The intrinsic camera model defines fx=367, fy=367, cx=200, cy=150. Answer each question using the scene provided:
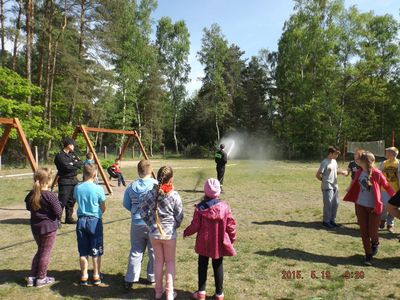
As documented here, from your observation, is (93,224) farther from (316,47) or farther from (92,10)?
(316,47)

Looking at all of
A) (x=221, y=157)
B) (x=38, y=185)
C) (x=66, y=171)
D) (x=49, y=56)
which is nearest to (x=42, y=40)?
(x=49, y=56)

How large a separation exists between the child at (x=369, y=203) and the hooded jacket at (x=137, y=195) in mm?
3460

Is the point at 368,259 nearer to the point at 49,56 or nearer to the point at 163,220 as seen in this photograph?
the point at 163,220

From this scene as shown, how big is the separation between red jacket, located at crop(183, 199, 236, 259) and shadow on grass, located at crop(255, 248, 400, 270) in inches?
85.9

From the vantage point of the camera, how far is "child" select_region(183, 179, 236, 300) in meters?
4.39

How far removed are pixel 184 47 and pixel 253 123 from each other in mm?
13812

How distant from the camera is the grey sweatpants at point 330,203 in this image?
321 inches

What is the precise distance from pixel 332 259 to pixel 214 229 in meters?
2.77

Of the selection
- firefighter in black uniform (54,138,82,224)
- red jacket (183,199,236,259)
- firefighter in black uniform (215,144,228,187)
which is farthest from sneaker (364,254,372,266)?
firefighter in black uniform (215,144,228,187)

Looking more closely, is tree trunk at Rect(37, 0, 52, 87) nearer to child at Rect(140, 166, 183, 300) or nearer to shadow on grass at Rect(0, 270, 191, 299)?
shadow on grass at Rect(0, 270, 191, 299)

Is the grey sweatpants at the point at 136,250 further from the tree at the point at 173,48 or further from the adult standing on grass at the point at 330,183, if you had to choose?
the tree at the point at 173,48

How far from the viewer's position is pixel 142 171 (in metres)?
4.93

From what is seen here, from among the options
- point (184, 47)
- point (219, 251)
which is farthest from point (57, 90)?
point (219, 251)

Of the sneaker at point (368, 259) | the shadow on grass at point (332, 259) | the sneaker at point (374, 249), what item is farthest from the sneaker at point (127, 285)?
the sneaker at point (374, 249)
